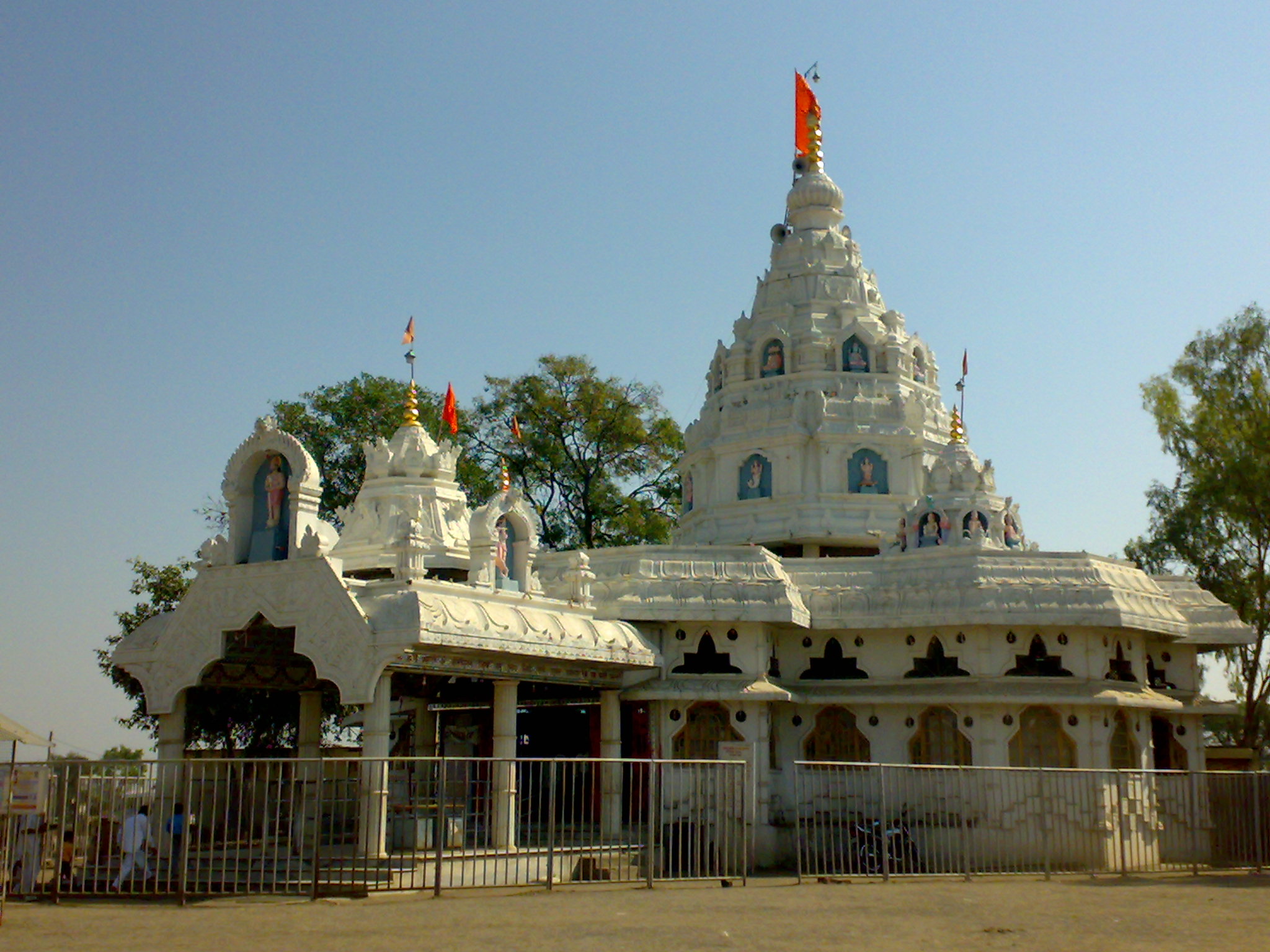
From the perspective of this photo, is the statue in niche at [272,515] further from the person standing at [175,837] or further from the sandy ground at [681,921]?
the sandy ground at [681,921]

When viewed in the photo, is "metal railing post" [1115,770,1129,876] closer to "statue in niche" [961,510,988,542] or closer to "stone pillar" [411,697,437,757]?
"statue in niche" [961,510,988,542]

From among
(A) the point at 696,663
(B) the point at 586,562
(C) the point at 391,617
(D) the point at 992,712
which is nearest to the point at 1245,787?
(D) the point at 992,712

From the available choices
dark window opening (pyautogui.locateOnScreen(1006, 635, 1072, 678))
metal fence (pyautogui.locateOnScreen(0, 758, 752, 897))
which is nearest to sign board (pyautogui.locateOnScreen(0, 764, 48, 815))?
metal fence (pyautogui.locateOnScreen(0, 758, 752, 897))

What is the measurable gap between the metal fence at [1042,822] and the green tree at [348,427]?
2098cm

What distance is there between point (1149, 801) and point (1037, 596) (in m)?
5.40

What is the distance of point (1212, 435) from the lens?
39.0m

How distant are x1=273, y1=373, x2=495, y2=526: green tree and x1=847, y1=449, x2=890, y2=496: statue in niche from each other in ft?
40.5

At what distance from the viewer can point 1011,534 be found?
1283 inches

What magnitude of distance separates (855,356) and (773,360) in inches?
88.5

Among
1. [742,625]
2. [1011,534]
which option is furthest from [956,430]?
[742,625]

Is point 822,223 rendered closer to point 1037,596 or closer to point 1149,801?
point 1037,596

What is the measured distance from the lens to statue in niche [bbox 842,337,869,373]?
1501 inches

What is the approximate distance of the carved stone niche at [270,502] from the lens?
22875 millimetres

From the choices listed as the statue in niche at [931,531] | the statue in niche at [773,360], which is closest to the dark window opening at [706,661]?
the statue in niche at [931,531]
